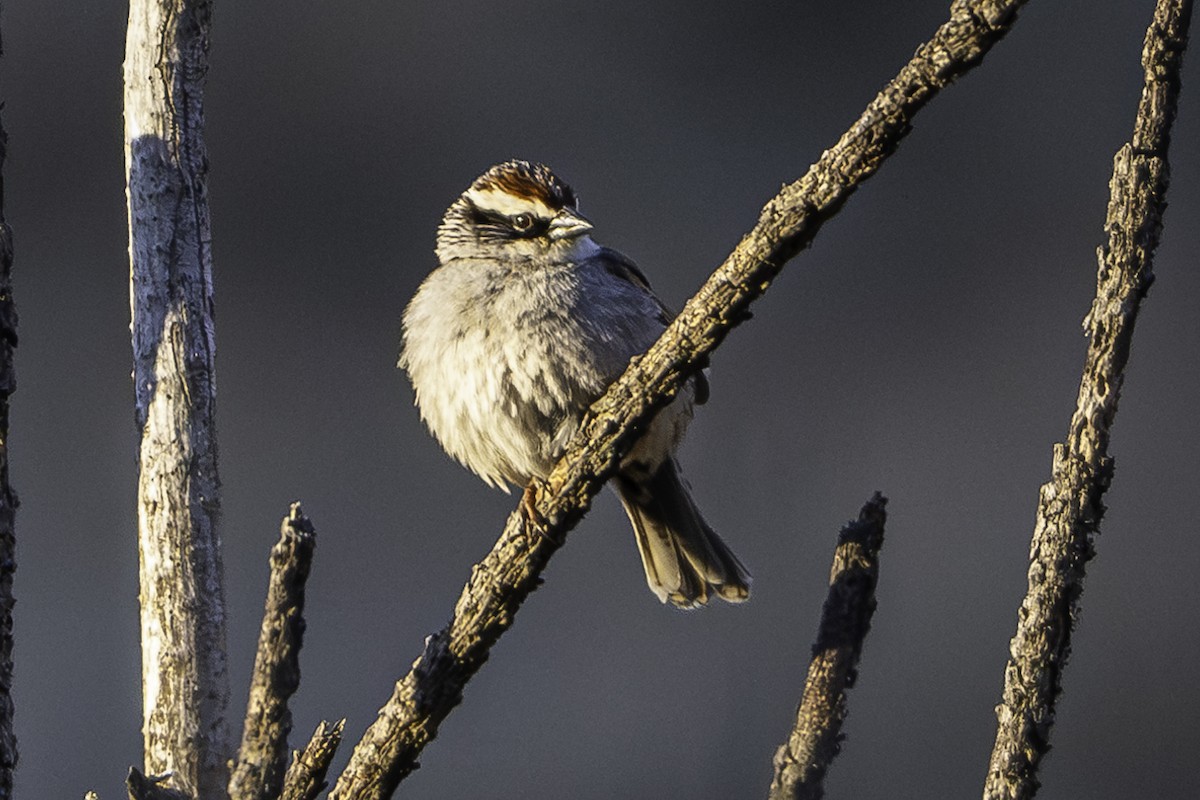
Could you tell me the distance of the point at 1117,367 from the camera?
1811 mm

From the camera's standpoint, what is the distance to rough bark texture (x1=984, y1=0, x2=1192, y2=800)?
1779mm

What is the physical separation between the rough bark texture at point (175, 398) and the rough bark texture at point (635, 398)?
349 millimetres

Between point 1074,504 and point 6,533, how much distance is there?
1.35m

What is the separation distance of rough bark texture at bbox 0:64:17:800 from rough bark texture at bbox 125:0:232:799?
13.8 inches

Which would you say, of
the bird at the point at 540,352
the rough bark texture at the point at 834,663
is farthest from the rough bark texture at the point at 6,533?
the bird at the point at 540,352

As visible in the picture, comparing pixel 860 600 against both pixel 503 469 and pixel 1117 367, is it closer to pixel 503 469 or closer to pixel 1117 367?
pixel 1117 367

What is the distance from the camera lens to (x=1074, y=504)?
1.84 m

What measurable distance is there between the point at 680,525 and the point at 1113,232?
1.90 m

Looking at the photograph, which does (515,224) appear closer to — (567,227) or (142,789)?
(567,227)

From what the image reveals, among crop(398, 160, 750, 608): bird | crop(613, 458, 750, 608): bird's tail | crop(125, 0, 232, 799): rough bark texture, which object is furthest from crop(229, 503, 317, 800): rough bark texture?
crop(613, 458, 750, 608): bird's tail

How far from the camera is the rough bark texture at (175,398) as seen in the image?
91.7 inches

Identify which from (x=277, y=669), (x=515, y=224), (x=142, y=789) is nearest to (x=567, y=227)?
(x=515, y=224)

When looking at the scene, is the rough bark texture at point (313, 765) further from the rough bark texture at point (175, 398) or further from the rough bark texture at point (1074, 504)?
the rough bark texture at point (1074, 504)

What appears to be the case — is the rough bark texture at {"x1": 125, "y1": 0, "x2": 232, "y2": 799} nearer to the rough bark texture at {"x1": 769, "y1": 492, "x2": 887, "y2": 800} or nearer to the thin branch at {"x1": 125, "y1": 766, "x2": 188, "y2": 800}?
the thin branch at {"x1": 125, "y1": 766, "x2": 188, "y2": 800}
